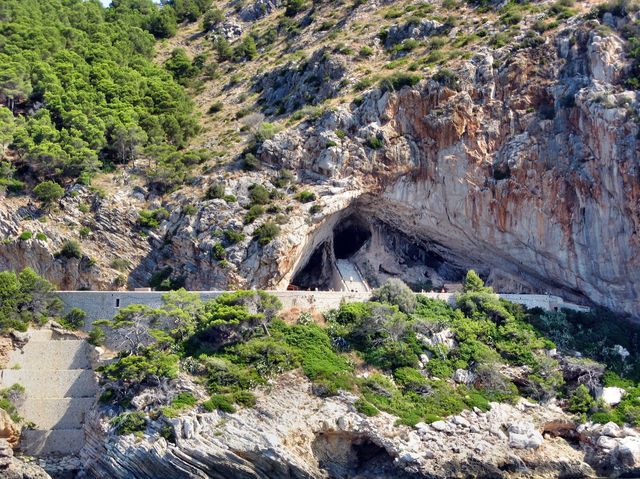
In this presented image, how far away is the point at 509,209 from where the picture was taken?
156 feet

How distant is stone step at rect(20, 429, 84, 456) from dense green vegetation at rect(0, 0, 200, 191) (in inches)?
626

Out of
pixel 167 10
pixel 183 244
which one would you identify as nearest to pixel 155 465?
pixel 183 244

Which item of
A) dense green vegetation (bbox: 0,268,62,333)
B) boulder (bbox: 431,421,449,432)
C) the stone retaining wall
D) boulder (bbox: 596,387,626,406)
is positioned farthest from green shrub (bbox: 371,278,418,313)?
dense green vegetation (bbox: 0,268,62,333)

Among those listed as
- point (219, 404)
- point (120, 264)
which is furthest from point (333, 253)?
point (219, 404)

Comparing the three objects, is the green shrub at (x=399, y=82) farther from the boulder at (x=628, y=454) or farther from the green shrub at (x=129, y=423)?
the green shrub at (x=129, y=423)

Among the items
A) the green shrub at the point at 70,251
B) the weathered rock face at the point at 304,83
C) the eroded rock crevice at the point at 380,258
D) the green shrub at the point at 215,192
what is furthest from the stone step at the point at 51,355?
the weathered rock face at the point at 304,83

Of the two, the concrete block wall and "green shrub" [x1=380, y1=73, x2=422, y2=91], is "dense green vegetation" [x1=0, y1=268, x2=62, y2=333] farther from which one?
"green shrub" [x1=380, y1=73, x2=422, y2=91]

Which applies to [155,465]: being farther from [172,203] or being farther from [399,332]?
[172,203]

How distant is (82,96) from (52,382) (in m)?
22.2

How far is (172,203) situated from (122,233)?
3.15m

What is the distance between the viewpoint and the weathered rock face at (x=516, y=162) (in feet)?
150

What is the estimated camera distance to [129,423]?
35.9 metres

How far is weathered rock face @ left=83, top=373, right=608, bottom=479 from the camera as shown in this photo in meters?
34.8

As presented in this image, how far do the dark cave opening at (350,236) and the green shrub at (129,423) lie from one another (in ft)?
59.1
